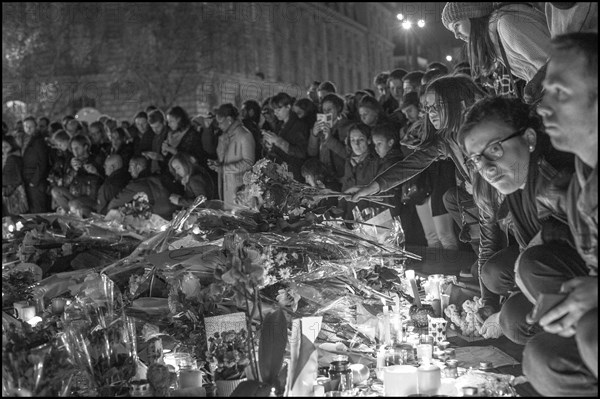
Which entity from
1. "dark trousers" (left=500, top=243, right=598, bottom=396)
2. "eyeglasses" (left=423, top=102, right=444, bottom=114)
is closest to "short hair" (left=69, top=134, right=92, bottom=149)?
"eyeglasses" (left=423, top=102, right=444, bottom=114)

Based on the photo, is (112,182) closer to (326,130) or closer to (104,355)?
(326,130)

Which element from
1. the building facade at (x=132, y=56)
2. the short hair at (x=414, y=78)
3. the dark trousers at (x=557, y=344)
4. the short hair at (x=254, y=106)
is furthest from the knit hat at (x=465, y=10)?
the building facade at (x=132, y=56)

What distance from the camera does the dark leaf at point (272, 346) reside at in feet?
12.0

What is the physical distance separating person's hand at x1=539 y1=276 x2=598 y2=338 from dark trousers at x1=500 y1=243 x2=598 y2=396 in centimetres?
3

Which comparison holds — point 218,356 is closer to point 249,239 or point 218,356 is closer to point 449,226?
point 249,239

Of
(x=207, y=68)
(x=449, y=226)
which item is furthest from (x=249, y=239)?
(x=207, y=68)

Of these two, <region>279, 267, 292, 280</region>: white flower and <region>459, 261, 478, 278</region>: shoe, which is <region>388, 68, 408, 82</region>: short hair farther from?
<region>279, 267, 292, 280</region>: white flower

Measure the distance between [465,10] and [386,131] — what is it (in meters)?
2.10

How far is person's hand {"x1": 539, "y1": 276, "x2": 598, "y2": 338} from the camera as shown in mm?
2730

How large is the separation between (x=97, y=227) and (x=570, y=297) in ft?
18.7

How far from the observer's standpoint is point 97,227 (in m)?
7.77

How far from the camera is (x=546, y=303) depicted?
2.90m

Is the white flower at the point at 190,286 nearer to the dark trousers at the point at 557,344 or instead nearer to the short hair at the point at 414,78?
the dark trousers at the point at 557,344

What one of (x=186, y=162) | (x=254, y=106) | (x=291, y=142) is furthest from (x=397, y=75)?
(x=186, y=162)
